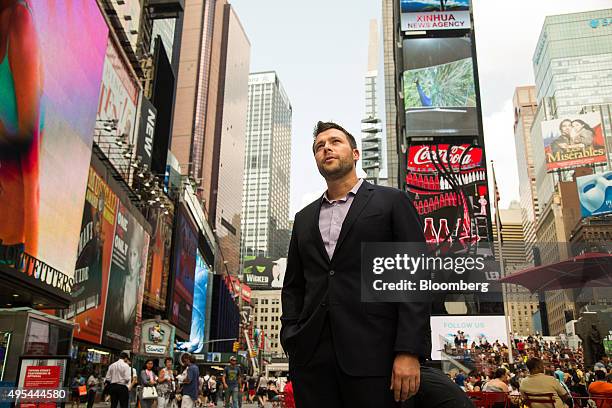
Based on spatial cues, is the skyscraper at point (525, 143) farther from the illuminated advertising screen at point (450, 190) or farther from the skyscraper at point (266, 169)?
the illuminated advertising screen at point (450, 190)

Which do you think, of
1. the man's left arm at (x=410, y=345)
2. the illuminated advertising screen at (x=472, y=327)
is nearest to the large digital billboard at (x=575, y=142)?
the illuminated advertising screen at (x=472, y=327)

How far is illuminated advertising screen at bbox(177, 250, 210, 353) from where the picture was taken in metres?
55.0

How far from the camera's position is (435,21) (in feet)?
146

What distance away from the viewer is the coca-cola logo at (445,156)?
130ft

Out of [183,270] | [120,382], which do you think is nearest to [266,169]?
[183,270]

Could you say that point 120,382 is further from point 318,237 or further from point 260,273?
point 260,273

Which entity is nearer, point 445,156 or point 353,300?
point 353,300

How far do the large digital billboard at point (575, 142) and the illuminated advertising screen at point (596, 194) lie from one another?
8820 millimetres

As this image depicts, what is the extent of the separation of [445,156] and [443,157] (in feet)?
0.58

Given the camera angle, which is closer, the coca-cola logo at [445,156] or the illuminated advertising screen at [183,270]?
the coca-cola logo at [445,156]

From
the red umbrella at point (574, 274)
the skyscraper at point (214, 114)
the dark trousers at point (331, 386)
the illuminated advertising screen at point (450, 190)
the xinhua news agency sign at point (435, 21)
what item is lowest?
the dark trousers at point (331, 386)

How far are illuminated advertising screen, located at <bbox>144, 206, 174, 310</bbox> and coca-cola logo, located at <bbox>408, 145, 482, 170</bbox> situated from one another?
18.7 metres

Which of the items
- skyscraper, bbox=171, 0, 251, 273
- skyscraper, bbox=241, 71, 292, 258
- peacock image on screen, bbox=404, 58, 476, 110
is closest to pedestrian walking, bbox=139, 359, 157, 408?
peacock image on screen, bbox=404, 58, 476, 110

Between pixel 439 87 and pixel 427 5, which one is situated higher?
pixel 427 5
